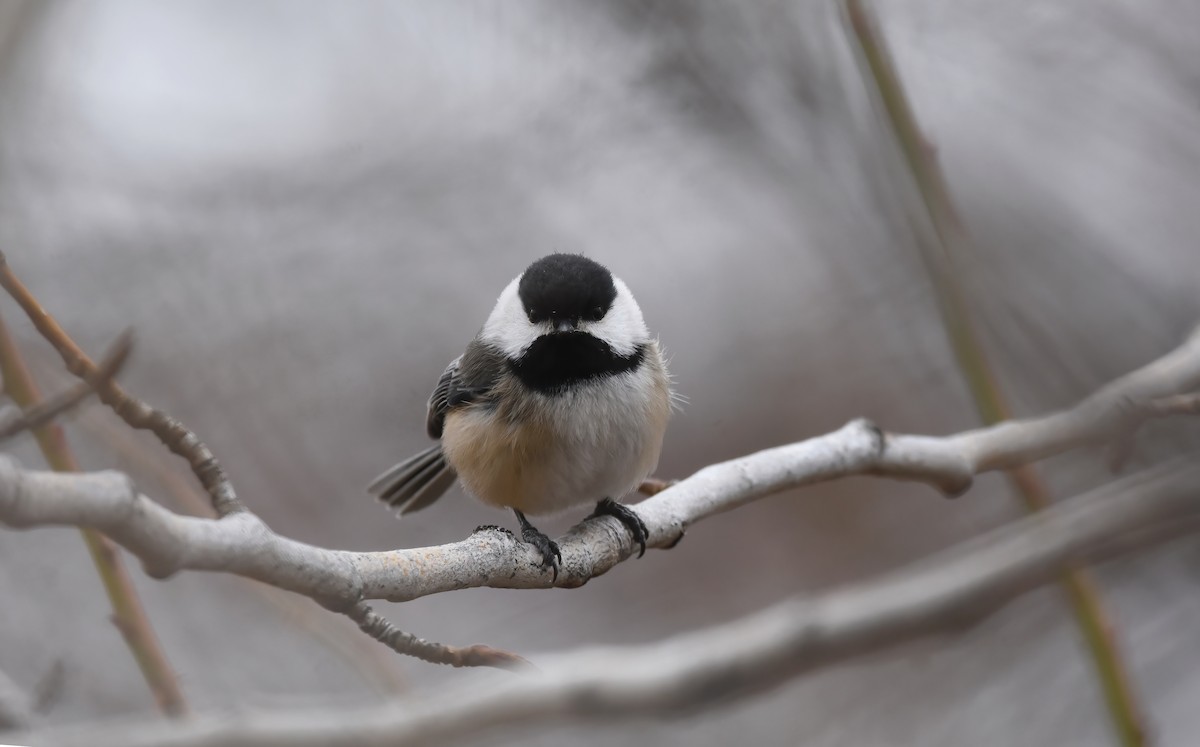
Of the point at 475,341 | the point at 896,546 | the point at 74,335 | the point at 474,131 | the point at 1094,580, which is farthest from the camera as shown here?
the point at 896,546

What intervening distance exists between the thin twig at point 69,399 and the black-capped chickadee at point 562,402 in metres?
0.56

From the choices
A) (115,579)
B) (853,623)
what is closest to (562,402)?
(115,579)

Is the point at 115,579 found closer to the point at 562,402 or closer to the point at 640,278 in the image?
the point at 562,402

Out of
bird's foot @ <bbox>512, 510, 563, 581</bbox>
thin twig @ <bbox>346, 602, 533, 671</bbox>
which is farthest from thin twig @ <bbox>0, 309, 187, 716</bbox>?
bird's foot @ <bbox>512, 510, 563, 581</bbox>

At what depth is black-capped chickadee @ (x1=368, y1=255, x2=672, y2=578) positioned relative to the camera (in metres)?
1.17

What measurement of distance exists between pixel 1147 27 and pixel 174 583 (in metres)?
1.69

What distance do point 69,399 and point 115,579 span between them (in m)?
0.29

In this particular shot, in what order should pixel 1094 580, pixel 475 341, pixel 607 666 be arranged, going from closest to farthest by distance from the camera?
pixel 607 666 < pixel 1094 580 < pixel 475 341

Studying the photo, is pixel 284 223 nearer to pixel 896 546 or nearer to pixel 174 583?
pixel 174 583

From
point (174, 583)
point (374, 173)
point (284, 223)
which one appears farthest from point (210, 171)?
point (174, 583)

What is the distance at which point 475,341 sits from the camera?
1.31 m

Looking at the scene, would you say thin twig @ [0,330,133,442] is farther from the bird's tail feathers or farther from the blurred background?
the bird's tail feathers

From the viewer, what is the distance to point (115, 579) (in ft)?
2.89

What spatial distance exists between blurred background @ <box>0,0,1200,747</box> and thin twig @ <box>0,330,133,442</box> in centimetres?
18
